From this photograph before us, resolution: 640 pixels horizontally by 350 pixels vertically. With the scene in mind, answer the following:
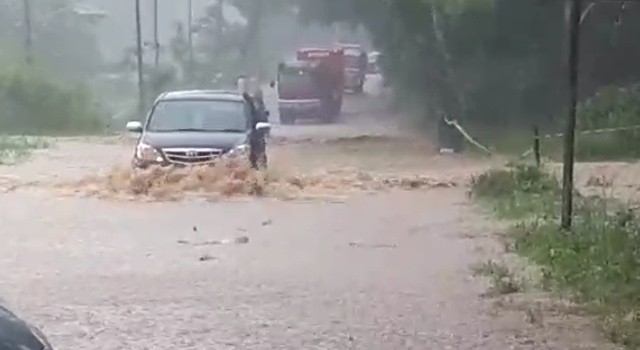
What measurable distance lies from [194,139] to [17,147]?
11.4m

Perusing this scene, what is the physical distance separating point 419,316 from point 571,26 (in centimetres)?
538

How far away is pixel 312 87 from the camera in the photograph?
139ft

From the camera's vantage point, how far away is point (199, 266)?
542 inches

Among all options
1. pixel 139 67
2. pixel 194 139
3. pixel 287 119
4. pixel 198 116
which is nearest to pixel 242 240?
pixel 194 139

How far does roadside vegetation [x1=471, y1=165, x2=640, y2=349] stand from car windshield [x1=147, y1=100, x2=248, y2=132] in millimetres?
4064

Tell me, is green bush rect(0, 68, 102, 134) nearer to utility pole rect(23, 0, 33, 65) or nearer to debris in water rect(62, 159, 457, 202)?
utility pole rect(23, 0, 33, 65)

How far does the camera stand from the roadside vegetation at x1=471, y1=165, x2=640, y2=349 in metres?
10.8

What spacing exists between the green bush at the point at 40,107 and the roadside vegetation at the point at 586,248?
24252 mm

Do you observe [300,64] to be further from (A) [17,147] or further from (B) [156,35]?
(A) [17,147]

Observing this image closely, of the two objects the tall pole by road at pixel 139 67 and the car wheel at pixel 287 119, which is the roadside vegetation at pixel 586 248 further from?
the tall pole by road at pixel 139 67

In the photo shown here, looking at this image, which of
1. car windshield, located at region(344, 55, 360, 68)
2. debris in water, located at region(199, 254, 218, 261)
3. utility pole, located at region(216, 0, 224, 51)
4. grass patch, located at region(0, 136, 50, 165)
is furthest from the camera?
utility pole, located at region(216, 0, 224, 51)

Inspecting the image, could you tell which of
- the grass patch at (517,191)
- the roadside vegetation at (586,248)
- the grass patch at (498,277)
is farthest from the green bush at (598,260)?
the grass patch at (517,191)

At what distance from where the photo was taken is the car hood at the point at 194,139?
2069 centimetres

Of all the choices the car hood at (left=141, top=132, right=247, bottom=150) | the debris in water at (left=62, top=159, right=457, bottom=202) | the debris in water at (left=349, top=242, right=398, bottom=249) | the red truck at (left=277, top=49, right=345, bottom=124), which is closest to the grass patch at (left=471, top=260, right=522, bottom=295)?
the debris in water at (left=349, top=242, right=398, bottom=249)
